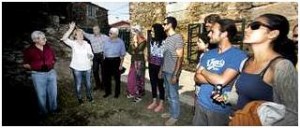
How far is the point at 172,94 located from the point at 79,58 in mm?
1460

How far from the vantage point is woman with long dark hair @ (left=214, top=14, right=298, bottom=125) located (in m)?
2.34

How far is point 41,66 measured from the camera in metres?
4.42

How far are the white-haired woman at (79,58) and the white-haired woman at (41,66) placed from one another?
30cm

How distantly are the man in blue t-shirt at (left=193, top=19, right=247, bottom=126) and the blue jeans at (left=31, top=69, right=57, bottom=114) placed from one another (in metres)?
2.23

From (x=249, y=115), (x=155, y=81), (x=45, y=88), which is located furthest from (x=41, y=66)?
(x=249, y=115)

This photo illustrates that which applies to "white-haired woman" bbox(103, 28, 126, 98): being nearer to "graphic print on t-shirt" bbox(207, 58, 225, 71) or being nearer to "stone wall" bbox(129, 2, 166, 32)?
"stone wall" bbox(129, 2, 166, 32)

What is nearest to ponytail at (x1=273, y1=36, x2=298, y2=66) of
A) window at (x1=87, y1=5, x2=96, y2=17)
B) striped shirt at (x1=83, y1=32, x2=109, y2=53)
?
window at (x1=87, y1=5, x2=96, y2=17)

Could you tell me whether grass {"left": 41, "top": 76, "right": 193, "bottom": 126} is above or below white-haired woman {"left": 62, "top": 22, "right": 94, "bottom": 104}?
below

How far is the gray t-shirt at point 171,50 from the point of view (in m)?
4.02

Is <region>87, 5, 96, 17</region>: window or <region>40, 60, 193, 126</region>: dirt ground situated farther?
<region>87, 5, 96, 17</region>: window

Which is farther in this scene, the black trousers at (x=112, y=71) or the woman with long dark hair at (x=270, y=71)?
the black trousers at (x=112, y=71)

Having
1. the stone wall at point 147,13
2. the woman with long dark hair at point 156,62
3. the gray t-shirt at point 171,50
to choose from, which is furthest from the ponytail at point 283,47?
the stone wall at point 147,13

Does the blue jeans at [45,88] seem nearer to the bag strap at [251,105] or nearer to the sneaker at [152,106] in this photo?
the sneaker at [152,106]

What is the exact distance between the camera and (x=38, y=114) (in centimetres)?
454
